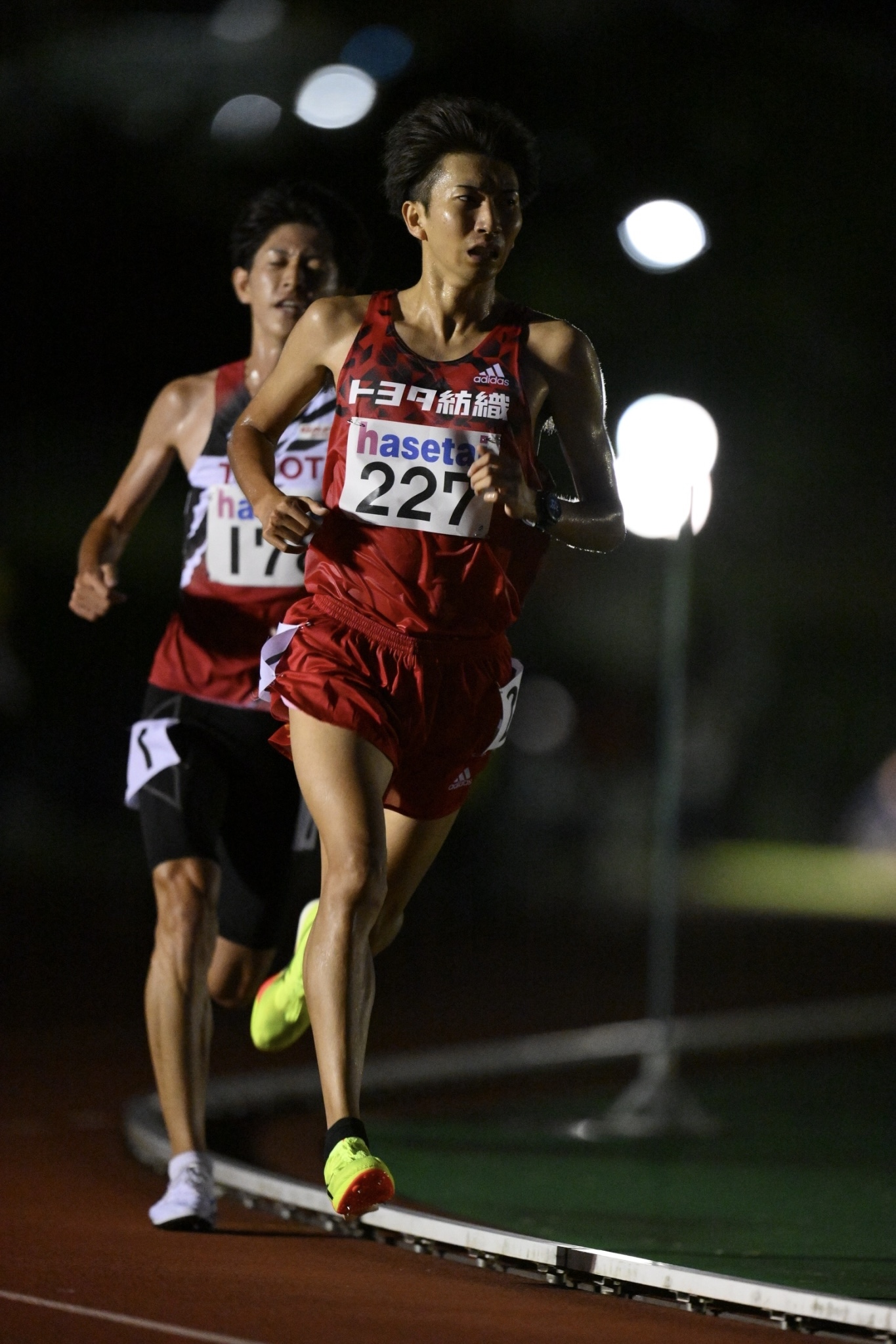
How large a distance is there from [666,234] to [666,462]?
902mm

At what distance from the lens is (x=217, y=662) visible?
545 centimetres

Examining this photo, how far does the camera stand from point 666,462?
734cm

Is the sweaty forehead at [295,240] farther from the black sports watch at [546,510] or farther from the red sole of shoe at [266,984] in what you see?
the red sole of shoe at [266,984]

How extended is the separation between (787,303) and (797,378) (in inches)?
111

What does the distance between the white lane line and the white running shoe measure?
81 cm

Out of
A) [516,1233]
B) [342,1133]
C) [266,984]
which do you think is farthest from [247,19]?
[342,1133]

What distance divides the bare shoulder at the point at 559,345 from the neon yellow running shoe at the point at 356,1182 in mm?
1940

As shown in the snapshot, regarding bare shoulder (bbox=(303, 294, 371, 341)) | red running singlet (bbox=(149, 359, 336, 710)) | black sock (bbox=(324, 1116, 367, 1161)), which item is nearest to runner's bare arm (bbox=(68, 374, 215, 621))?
red running singlet (bbox=(149, 359, 336, 710))

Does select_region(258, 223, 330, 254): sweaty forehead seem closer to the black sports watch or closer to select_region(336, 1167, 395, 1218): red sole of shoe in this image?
the black sports watch

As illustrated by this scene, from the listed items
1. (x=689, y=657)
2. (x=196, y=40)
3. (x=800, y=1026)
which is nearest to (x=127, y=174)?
(x=196, y=40)

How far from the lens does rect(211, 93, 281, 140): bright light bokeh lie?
865 inches

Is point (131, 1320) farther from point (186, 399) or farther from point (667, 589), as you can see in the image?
point (667, 589)

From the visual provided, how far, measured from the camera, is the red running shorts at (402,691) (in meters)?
4.25

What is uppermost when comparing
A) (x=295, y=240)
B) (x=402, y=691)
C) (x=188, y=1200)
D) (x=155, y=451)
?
(x=295, y=240)
